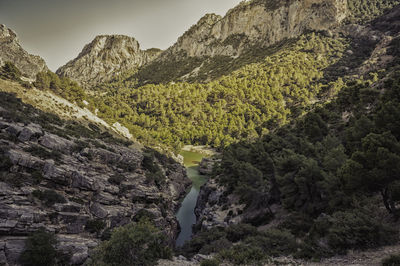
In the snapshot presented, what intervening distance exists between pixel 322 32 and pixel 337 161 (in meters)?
192

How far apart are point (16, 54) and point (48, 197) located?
14215 centimetres

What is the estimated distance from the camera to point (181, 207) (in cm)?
5662

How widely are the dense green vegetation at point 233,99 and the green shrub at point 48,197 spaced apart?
3512 inches

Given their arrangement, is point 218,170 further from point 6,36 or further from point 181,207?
point 6,36

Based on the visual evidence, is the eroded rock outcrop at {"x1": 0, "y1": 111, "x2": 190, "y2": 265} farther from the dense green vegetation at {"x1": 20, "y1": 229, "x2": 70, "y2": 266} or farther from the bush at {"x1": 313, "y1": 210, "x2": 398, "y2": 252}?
the bush at {"x1": 313, "y1": 210, "x2": 398, "y2": 252}

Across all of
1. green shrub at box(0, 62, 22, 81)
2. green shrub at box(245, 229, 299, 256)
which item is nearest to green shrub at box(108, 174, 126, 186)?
green shrub at box(245, 229, 299, 256)

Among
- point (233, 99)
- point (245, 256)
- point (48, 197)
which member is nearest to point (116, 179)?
point (48, 197)

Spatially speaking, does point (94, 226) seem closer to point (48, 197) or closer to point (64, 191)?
point (48, 197)

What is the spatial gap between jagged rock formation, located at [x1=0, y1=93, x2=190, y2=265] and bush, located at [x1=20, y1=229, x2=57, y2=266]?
69 cm

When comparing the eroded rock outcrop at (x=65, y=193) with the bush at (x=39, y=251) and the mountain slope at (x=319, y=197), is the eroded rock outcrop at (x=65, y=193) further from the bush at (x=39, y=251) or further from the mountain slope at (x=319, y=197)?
the mountain slope at (x=319, y=197)

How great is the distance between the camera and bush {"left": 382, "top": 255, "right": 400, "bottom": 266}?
9570mm

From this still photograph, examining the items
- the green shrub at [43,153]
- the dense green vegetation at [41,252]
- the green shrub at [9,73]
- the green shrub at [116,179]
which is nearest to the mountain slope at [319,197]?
the dense green vegetation at [41,252]

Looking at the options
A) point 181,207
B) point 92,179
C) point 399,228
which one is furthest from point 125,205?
point 399,228

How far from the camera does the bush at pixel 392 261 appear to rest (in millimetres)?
9570
